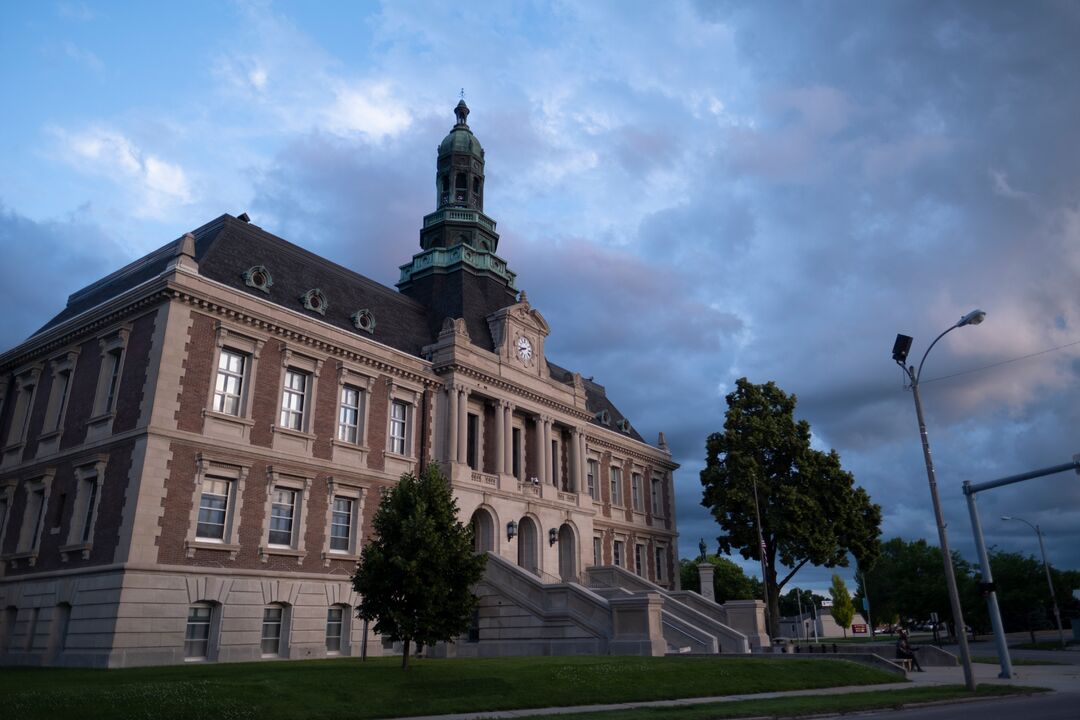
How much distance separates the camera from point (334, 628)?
31031mm

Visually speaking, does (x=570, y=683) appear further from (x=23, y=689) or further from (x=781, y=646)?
(x=781, y=646)

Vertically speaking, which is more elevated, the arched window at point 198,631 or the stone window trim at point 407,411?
the stone window trim at point 407,411

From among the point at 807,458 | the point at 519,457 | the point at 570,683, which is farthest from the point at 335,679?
the point at 807,458

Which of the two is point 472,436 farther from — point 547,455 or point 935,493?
point 935,493

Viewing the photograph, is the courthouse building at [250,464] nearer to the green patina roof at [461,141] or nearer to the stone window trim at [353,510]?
the stone window trim at [353,510]

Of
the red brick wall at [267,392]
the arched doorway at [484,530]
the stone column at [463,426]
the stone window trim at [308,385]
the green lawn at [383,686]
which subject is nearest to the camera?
the green lawn at [383,686]

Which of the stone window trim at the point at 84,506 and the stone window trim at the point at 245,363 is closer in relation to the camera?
the stone window trim at the point at 84,506

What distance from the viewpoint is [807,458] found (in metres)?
47.5

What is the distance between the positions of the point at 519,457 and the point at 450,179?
19.1 m

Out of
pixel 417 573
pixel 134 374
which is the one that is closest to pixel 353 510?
pixel 134 374

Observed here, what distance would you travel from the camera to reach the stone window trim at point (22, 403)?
108ft

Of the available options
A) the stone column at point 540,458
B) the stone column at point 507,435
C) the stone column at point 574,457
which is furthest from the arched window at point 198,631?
the stone column at point 574,457

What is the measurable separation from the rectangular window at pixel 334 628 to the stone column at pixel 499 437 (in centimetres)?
1141

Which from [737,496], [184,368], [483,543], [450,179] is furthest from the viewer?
[450,179]
